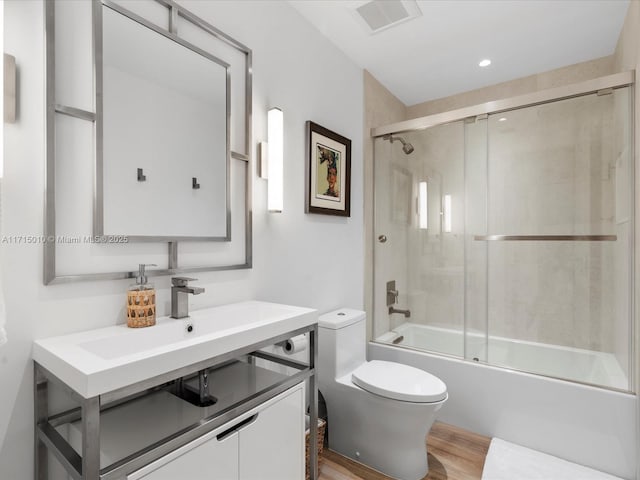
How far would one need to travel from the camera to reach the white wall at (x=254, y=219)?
37.8 inches

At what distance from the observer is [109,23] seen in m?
1.15

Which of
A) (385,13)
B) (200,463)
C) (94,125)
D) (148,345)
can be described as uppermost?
(385,13)

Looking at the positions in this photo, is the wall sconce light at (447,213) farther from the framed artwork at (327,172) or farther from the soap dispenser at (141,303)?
the soap dispenser at (141,303)

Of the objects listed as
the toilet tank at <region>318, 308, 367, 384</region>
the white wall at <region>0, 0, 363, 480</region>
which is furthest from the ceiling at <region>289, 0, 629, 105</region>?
the toilet tank at <region>318, 308, 367, 384</region>

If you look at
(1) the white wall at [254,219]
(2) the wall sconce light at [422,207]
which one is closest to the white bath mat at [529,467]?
(1) the white wall at [254,219]

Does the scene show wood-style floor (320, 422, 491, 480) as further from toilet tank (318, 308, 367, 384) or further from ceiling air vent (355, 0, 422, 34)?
ceiling air vent (355, 0, 422, 34)

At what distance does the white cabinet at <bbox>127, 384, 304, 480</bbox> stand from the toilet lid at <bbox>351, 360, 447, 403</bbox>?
1.70 ft

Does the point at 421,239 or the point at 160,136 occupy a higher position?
the point at 160,136

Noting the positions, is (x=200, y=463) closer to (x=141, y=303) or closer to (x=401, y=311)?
(x=141, y=303)

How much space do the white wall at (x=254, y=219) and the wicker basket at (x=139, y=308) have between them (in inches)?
2.7

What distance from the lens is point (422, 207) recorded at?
8.48 feet

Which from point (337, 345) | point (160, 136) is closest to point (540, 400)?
point (337, 345)

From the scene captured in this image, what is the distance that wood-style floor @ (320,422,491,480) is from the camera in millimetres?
1742

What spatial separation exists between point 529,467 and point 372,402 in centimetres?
88
